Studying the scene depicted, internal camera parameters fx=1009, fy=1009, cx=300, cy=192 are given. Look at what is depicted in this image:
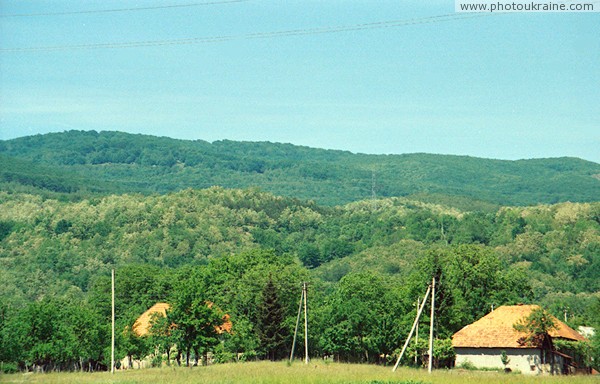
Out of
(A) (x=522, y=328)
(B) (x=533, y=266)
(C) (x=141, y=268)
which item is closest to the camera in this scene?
(A) (x=522, y=328)

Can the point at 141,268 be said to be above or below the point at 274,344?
above

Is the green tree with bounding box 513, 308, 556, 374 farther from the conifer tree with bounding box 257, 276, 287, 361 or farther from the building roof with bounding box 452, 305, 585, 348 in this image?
the conifer tree with bounding box 257, 276, 287, 361

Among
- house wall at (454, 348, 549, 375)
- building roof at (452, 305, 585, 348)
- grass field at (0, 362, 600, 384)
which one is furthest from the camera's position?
building roof at (452, 305, 585, 348)

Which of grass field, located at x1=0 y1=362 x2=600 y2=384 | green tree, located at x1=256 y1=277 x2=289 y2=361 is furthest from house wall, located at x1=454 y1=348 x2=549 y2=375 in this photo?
green tree, located at x1=256 y1=277 x2=289 y2=361

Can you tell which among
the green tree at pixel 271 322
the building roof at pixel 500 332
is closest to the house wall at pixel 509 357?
the building roof at pixel 500 332

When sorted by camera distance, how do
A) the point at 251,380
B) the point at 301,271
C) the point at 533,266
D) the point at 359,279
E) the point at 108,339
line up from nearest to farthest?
the point at 251,380 < the point at 108,339 < the point at 359,279 < the point at 301,271 < the point at 533,266

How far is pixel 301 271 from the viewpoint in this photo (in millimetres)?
103250

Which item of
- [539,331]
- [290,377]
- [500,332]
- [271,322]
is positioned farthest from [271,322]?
[290,377]

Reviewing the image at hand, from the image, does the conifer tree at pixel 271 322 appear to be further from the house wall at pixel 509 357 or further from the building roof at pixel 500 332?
the house wall at pixel 509 357

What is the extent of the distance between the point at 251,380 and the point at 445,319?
2895 centimetres

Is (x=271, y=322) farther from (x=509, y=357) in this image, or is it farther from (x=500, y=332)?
(x=509, y=357)

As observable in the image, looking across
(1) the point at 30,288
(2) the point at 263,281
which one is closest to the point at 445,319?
(2) the point at 263,281

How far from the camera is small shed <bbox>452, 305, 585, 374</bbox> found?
71438 millimetres

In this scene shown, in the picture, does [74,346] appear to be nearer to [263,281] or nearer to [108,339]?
[108,339]
